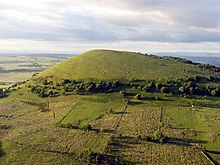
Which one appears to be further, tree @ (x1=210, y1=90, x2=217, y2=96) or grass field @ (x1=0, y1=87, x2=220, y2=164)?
tree @ (x1=210, y1=90, x2=217, y2=96)

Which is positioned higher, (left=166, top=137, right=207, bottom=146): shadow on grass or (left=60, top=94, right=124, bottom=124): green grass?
(left=60, top=94, right=124, bottom=124): green grass

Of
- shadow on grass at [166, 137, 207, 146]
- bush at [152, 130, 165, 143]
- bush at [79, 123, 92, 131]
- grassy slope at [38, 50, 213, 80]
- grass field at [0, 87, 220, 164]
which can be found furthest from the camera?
grassy slope at [38, 50, 213, 80]

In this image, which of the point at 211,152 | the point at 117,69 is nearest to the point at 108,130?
the point at 211,152

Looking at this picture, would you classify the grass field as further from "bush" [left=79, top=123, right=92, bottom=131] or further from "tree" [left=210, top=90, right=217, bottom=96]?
"tree" [left=210, top=90, right=217, bottom=96]

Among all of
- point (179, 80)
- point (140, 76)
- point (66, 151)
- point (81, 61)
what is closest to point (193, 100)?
point (179, 80)

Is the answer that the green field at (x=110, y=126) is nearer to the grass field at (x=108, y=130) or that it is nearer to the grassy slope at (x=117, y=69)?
the grass field at (x=108, y=130)

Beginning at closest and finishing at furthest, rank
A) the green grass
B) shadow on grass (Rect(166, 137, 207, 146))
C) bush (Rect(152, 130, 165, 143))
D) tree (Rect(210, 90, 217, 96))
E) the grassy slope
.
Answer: shadow on grass (Rect(166, 137, 207, 146)) < bush (Rect(152, 130, 165, 143)) < the green grass < tree (Rect(210, 90, 217, 96)) < the grassy slope

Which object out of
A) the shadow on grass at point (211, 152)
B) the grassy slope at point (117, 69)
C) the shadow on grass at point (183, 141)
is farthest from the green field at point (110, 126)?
the grassy slope at point (117, 69)

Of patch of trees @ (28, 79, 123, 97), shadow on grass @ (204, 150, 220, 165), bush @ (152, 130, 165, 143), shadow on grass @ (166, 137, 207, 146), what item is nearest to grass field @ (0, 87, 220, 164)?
shadow on grass @ (166, 137, 207, 146)

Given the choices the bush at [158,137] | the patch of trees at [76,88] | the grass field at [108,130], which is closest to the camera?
the grass field at [108,130]
